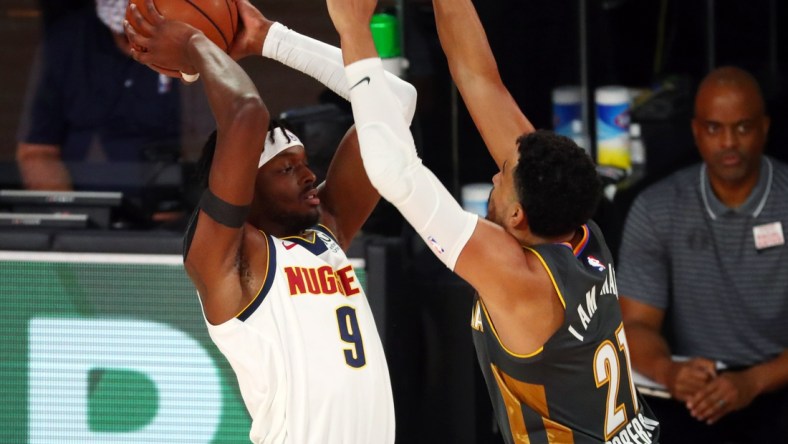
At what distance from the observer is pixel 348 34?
336 cm

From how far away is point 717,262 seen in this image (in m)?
5.19

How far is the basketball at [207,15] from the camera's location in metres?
3.64

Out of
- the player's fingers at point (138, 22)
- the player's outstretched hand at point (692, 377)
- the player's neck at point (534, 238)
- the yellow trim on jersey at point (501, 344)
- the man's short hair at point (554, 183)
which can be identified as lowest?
the player's outstretched hand at point (692, 377)

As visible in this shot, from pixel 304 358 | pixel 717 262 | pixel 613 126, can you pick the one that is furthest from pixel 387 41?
pixel 304 358

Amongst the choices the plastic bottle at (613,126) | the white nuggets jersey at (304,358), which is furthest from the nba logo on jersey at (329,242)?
the plastic bottle at (613,126)

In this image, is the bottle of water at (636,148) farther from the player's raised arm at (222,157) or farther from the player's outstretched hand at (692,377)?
the player's raised arm at (222,157)

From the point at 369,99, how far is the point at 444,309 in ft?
6.17

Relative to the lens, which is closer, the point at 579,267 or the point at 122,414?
the point at 579,267

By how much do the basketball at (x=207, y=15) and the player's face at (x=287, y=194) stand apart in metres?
0.37

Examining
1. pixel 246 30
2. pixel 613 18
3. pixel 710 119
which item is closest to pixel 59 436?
pixel 246 30

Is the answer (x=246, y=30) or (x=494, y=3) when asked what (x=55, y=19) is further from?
(x=246, y=30)

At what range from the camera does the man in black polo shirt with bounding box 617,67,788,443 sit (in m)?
5.04

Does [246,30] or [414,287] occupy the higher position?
[246,30]

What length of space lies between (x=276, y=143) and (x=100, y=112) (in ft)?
6.97
